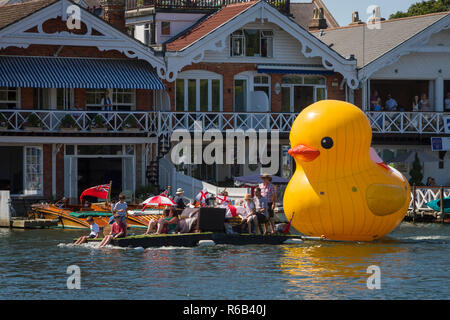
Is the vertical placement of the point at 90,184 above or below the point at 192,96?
below

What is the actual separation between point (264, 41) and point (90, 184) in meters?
10.3

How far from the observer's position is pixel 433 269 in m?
29.2

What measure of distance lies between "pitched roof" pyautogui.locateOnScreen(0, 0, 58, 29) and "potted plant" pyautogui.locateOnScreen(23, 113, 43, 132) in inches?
186

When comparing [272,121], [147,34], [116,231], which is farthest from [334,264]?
[147,34]

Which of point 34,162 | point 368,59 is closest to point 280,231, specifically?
point 34,162

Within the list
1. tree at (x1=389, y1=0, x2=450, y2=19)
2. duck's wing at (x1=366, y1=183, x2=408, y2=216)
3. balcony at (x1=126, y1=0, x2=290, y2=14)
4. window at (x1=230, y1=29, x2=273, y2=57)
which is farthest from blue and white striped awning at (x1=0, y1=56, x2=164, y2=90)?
tree at (x1=389, y1=0, x2=450, y2=19)

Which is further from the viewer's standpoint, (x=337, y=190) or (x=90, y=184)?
(x=90, y=184)

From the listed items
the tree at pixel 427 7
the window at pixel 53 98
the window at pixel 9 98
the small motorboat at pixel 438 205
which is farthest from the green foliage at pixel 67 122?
the tree at pixel 427 7

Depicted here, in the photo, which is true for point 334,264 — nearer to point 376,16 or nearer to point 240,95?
point 240,95

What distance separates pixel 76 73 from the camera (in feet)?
150

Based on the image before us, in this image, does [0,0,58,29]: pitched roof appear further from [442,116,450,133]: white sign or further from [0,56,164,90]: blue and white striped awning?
[442,116,450,133]: white sign

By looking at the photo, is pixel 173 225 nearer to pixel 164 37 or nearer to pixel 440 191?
pixel 440 191

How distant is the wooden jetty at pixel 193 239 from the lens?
32.9 m
